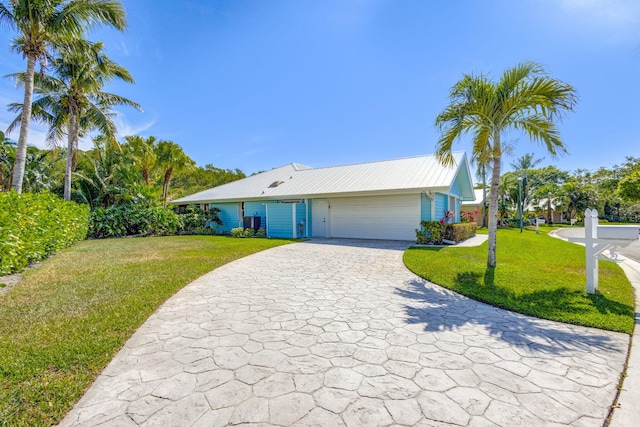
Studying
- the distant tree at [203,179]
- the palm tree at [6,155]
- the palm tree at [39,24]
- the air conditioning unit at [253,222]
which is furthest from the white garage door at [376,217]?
the distant tree at [203,179]

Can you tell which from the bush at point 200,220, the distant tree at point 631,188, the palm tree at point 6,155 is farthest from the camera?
the distant tree at point 631,188

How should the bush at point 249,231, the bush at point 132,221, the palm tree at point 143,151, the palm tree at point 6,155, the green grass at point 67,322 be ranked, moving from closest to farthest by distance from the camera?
1. the green grass at point 67,322
2. the palm tree at point 6,155
3. the bush at point 132,221
4. the bush at point 249,231
5. the palm tree at point 143,151

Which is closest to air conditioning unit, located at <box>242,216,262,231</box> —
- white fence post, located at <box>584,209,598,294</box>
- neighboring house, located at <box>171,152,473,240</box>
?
neighboring house, located at <box>171,152,473,240</box>

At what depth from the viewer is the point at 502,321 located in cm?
410

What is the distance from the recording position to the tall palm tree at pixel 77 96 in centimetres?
1308

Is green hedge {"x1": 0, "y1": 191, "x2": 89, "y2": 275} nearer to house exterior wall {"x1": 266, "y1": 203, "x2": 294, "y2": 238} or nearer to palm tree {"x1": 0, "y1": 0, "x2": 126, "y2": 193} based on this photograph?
palm tree {"x1": 0, "y1": 0, "x2": 126, "y2": 193}

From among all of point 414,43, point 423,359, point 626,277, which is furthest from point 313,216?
point 423,359

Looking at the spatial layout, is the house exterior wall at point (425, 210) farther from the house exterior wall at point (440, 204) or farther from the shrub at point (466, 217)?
the shrub at point (466, 217)

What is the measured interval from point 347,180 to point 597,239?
11730 mm

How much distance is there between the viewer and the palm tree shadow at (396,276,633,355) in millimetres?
3402

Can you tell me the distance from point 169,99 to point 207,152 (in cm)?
1387

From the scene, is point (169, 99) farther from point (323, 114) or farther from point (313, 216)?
point (313, 216)

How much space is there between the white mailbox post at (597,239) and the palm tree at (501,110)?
6.85 ft

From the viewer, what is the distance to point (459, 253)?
9867 millimetres
